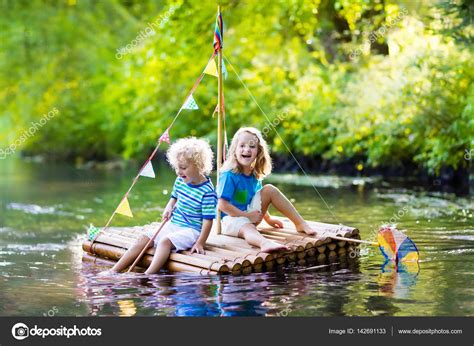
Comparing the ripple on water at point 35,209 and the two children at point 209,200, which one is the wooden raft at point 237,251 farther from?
the ripple on water at point 35,209

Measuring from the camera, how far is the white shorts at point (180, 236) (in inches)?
293

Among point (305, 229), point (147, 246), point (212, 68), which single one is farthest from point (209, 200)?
point (212, 68)

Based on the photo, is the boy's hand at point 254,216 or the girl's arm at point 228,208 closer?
the girl's arm at point 228,208

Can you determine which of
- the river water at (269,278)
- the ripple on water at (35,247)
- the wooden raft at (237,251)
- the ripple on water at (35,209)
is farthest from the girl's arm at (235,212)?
the ripple on water at (35,209)

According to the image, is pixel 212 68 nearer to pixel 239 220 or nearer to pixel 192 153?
pixel 192 153

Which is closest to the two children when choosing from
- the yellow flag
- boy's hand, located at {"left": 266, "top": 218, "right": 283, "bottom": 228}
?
boy's hand, located at {"left": 266, "top": 218, "right": 283, "bottom": 228}

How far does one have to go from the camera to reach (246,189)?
7.82 metres

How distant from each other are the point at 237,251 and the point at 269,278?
0.53m

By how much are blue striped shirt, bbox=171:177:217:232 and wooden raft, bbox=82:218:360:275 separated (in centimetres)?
27

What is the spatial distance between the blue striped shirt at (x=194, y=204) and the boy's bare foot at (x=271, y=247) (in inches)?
18.6

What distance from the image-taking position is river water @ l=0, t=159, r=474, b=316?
6.02 metres

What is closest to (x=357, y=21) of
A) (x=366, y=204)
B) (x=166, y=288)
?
(x=366, y=204)
